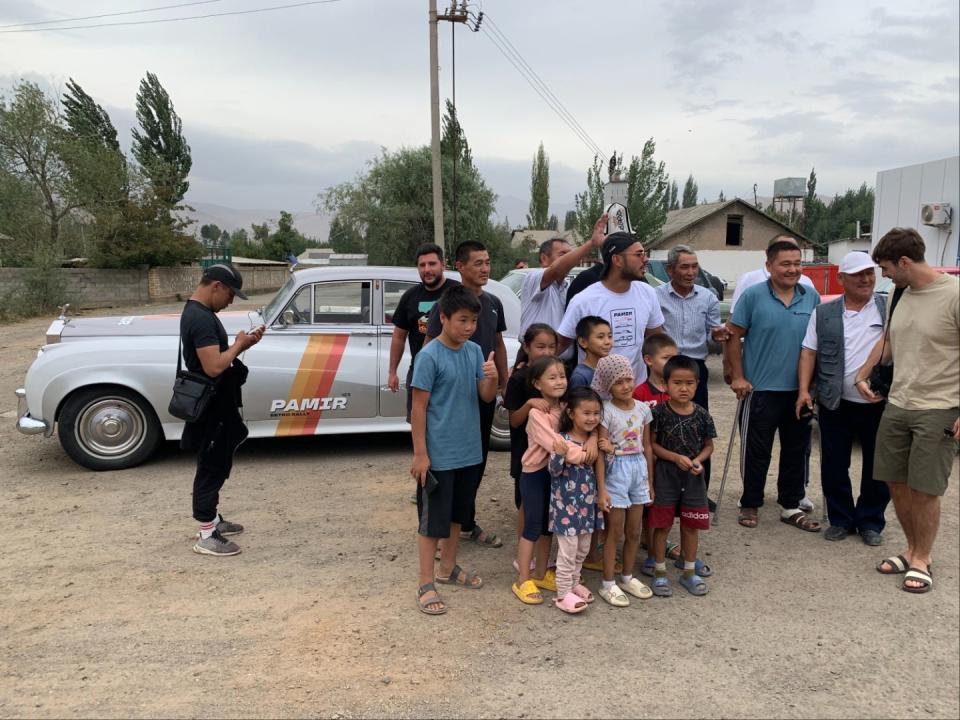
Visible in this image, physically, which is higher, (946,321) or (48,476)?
(946,321)

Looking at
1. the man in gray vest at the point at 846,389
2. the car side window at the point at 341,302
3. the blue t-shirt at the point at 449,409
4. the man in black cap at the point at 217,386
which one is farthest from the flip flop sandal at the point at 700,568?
the car side window at the point at 341,302

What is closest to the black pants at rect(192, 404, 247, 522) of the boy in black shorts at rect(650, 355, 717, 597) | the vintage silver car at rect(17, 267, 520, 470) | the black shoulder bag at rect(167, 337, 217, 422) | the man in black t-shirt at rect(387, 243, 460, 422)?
the black shoulder bag at rect(167, 337, 217, 422)

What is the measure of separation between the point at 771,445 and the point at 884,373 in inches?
33.5

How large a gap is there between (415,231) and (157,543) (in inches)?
1138

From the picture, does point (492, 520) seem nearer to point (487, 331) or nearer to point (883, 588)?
point (487, 331)

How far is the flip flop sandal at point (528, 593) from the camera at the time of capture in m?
3.52

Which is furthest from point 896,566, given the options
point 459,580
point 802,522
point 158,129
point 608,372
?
point 158,129

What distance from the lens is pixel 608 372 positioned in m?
3.46

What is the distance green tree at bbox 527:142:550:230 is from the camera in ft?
273

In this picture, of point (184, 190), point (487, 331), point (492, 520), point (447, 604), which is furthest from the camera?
point (184, 190)

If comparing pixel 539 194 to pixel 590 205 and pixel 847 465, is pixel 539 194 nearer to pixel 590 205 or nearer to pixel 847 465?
pixel 590 205

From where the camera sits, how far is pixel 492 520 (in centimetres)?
479

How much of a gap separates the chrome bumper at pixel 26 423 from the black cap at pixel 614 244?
4.66 m

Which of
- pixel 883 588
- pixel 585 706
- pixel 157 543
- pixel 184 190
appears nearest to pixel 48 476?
pixel 157 543
